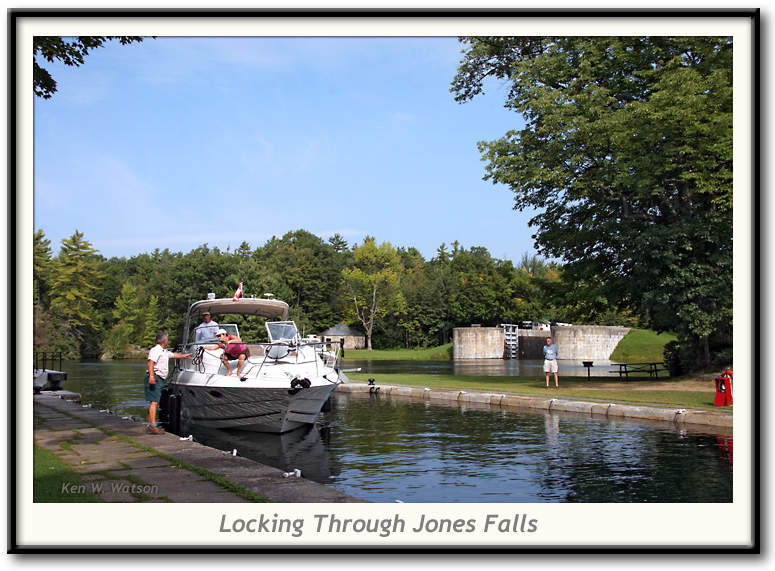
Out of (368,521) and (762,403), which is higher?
(762,403)

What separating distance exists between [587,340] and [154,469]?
6838 cm

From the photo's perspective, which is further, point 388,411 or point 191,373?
point 388,411

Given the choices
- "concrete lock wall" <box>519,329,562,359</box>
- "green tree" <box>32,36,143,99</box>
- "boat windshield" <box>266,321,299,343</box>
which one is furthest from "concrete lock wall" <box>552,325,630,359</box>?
"green tree" <box>32,36,143,99</box>

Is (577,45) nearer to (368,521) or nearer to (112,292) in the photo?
(368,521)

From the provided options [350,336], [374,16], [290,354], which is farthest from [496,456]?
[350,336]

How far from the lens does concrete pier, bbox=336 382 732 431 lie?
53.4ft

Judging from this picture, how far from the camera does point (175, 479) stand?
8.76 meters

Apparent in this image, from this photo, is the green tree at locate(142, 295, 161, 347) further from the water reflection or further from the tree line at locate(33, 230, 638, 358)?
the water reflection

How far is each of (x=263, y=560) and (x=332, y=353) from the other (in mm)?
15399

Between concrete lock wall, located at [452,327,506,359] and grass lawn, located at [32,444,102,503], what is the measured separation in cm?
6930

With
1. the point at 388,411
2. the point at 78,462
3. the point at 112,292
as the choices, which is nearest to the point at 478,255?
the point at 112,292

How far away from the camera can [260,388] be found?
17.0 metres

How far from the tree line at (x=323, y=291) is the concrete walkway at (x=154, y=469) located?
45.6 m

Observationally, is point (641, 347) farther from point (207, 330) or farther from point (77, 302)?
point (207, 330)
